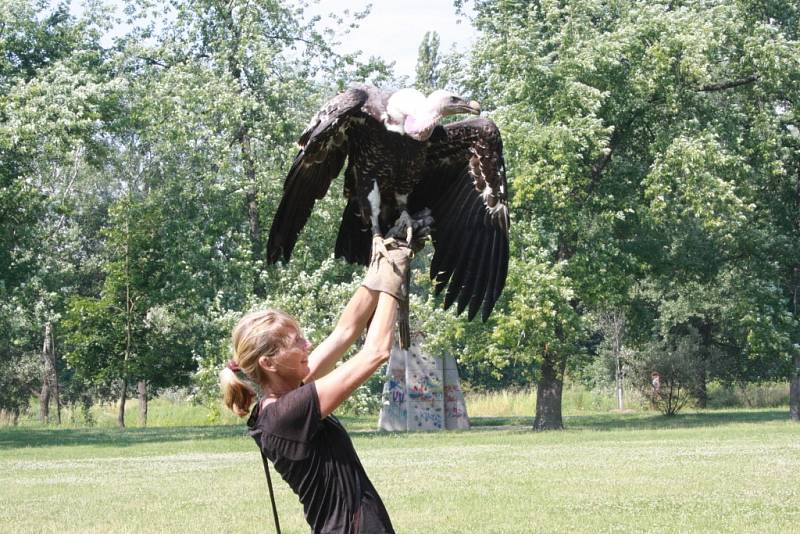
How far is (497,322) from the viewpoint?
74.7 ft

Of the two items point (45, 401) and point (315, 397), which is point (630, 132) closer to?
point (45, 401)

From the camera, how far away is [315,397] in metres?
3.30

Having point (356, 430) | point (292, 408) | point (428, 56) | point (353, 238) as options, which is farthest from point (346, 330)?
point (428, 56)

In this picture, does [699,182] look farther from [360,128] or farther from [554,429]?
[360,128]

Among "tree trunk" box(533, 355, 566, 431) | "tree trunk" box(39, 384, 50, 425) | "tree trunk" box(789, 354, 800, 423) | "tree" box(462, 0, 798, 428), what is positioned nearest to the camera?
"tree" box(462, 0, 798, 428)

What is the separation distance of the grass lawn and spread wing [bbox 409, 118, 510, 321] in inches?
209

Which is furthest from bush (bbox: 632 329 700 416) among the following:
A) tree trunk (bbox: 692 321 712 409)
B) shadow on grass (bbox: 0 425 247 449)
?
shadow on grass (bbox: 0 425 247 449)

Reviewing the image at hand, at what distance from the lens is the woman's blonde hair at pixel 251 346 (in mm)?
3289

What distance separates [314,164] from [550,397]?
67.5ft

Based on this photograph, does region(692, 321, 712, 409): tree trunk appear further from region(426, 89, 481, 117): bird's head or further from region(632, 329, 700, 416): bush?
region(426, 89, 481, 117): bird's head

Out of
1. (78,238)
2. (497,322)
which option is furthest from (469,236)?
(78,238)

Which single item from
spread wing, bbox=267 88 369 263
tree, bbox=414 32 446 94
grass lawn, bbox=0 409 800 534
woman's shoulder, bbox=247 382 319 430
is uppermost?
tree, bbox=414 32 446 94

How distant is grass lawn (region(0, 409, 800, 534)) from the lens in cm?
1043

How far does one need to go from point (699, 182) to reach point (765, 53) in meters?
3.26
